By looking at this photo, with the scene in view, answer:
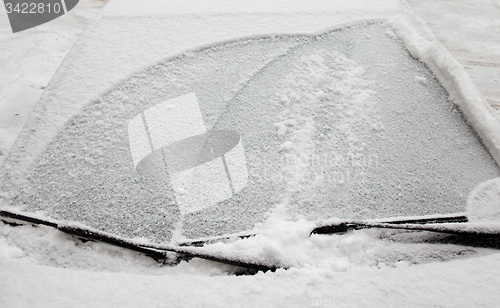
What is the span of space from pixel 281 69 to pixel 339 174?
2.32 feet

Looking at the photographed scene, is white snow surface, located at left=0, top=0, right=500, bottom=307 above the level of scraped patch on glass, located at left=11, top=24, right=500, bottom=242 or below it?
below

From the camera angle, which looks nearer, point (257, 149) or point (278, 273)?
point (278, 273)

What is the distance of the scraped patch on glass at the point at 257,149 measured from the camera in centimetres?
115

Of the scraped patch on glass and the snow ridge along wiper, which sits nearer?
the snow ridge along wiper

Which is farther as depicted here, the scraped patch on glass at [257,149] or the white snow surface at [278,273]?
the scraped patch on glass at [257,149]

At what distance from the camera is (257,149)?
1.31 m

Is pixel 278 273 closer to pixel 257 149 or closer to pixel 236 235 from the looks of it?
pixel 236 235

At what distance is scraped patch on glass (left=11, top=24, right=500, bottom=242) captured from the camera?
1.15m

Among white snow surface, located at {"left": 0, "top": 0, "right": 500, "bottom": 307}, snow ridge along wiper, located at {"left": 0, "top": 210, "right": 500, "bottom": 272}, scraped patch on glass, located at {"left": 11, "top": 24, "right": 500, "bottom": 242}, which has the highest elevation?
scraped patch on glass, located at {"left": 11, "top": 24, "right": 500, "bottom": 242}

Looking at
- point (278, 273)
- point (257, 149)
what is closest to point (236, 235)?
point (278, 273)

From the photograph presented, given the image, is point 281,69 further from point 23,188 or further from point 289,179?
point 23,188

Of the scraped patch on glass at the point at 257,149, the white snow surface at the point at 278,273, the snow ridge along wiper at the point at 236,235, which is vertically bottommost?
the white snow surface at the point at 278,273

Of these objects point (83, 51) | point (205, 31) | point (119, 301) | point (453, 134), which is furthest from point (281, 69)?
point (119, 301)

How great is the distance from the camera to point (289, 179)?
1219 mm
